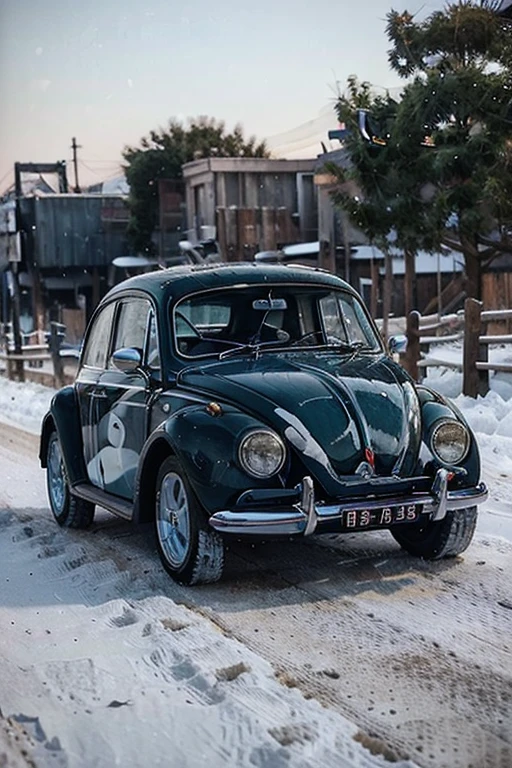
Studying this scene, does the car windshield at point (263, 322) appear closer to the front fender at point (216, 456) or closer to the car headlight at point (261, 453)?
the front fender at point (216, 456)

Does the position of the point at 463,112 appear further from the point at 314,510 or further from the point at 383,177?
the point at 314,510

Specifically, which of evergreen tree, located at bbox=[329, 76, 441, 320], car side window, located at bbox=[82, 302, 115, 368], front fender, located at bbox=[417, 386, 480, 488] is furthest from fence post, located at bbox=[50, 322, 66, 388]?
front fender, located at bbox=[417, 386, 480, 488]

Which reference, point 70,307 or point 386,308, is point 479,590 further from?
point 70,307

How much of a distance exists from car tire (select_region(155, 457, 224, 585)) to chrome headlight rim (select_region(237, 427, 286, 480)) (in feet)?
1.24

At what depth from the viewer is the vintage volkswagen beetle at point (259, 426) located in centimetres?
556

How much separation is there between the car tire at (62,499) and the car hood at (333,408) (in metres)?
1.99

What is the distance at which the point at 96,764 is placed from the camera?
3598mm

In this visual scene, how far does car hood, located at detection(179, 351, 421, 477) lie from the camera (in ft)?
18.4

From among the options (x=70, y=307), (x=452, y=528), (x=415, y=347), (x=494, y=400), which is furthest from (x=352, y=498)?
(x=70, y=307)

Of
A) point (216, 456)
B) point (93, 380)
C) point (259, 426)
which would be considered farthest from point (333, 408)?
point (93, 380)

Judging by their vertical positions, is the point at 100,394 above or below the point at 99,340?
below

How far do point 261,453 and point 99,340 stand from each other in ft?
8.90

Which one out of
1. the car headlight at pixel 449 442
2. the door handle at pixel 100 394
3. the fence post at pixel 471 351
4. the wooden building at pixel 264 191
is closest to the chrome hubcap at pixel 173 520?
the door handle at pixel 100 394

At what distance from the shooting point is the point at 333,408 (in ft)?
18.8
